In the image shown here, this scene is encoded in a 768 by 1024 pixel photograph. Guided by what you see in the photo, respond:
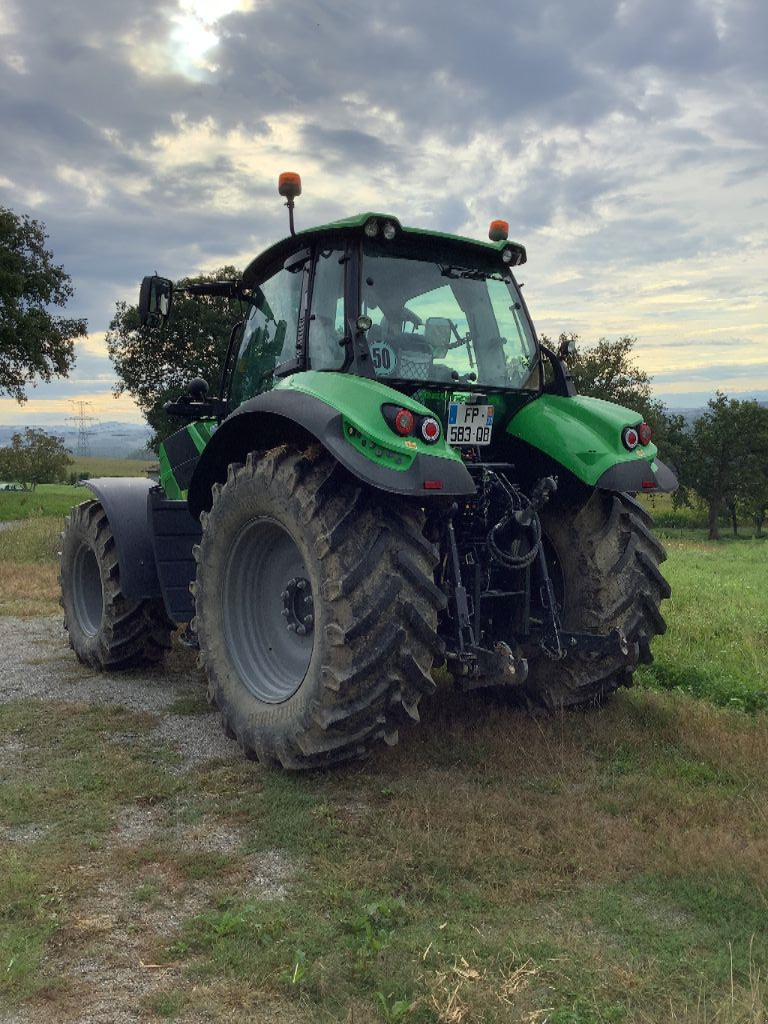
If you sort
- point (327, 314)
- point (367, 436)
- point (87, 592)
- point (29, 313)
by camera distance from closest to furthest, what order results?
point (367, 436) → point (327, 314) → point (87, 592) → point (29, 313)

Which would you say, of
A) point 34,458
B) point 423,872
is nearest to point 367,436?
point 423,872

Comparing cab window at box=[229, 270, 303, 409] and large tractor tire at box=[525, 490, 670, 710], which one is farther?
cab window at box=[229, 270, 303, 409]

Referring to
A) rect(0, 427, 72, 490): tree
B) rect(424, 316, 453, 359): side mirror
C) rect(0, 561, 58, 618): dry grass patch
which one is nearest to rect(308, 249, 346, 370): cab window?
rect(424, 316, 453, 359): side mirror

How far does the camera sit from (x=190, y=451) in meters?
6.16

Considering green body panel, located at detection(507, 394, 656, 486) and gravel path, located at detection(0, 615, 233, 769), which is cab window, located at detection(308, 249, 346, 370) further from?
gravel path, located at detection(0, 615, 233, 769)

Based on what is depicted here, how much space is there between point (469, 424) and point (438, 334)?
1.93 ft

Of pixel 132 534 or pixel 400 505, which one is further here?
pixel 132 534

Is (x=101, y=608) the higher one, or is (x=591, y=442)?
(x=591, y=442)

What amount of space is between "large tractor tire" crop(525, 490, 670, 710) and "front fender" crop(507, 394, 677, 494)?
1.00 ft

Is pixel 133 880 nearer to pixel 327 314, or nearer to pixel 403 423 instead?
pixel 403 423

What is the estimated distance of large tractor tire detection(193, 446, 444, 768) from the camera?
382cm

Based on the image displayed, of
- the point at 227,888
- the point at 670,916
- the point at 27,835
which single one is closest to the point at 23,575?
the point at 27,835

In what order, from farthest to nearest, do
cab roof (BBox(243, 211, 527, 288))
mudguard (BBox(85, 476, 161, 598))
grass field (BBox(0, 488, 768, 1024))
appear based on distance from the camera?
mudguard (BBox(85, 476, 161, 598))
cab roof (BBox(243, 211, 527, 288))
grass field (BBox(0, 488, 768, 1024))

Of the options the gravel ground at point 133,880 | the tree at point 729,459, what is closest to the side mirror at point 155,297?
the gravel ground at point 133,880
